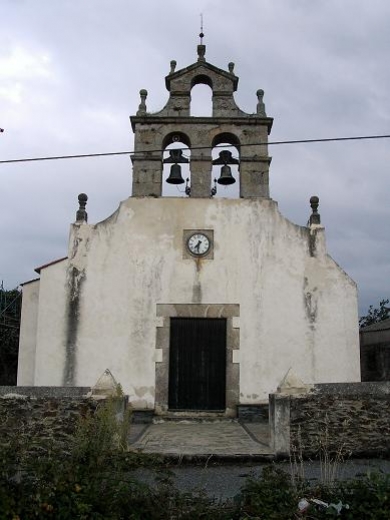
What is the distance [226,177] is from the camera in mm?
12000

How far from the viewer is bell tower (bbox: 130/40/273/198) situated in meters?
12.1

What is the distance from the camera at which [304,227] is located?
39.2 feet

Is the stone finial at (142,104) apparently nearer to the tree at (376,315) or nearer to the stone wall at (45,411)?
the stone wall at (45,411)

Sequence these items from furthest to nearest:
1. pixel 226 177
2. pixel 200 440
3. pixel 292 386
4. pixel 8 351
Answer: pixel 8 351 → pixel 226 177 → pixel 200 440 → pixel 292 386

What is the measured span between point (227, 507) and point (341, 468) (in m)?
2.82

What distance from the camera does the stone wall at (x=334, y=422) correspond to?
750 centimetres

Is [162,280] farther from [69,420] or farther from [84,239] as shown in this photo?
[69,420]

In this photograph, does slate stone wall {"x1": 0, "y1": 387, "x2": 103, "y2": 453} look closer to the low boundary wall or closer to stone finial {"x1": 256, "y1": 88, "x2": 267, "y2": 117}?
the low boundary wall

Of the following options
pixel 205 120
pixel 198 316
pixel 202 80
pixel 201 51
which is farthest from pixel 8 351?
pixel 201 51

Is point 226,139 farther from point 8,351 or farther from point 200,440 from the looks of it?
point 8,351

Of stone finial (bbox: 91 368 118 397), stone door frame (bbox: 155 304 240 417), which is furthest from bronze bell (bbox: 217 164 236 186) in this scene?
stone finial (bbox: 91 368 118 397)

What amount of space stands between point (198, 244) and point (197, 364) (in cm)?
252

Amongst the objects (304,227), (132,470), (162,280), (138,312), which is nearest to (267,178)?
(304,227)

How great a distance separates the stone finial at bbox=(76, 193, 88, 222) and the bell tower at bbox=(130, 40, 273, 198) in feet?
3.62
